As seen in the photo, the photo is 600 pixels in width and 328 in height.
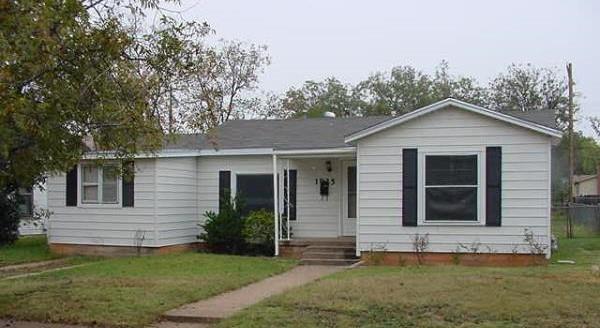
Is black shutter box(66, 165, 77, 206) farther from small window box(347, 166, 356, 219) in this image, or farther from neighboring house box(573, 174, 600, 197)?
neighboring house box(573, 174, 600, 197)

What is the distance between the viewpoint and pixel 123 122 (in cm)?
847

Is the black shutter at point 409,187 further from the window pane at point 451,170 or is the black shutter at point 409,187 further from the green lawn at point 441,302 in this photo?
the green lawn at point 441,302

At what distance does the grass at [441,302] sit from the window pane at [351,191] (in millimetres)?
5674

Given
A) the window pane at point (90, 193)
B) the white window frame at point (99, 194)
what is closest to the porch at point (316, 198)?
the white window frame at point (99, 194)

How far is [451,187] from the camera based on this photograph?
14.8 metres

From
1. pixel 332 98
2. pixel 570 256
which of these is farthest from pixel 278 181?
pixel 332 98

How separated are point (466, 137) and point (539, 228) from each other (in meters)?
2.47

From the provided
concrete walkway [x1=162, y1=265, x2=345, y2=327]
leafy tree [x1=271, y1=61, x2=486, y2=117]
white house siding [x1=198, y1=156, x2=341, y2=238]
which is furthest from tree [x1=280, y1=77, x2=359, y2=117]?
concrete walkway [x1=162, y1=265, x2=345, y2=327]

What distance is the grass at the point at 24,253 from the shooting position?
16748 millimetres

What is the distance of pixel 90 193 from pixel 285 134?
18.8 ft

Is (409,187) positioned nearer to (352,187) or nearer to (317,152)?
(317,152)

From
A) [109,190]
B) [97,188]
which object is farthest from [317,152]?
[97,188]

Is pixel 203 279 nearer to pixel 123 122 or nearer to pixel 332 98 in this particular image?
pixel 123 122

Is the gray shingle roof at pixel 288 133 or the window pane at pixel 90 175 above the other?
the gray shingle roof at pixel 288 133
